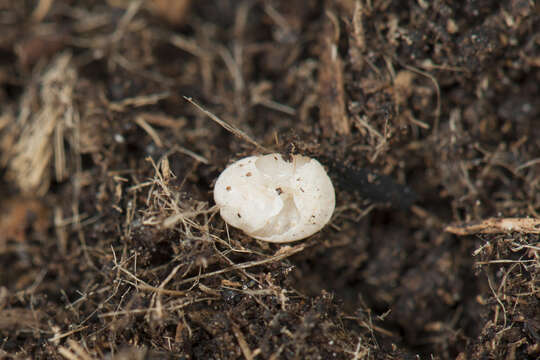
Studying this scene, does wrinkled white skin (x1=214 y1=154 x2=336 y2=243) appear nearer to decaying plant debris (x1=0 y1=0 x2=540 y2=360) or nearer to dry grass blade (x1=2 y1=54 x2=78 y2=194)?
decaying plant debris (x1=0 y1=0 x2=540 y2=360)

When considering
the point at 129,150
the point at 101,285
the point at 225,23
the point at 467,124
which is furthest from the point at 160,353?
the point at 225,23

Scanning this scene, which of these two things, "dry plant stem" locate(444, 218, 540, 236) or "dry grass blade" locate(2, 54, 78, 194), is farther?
"dry grass blade" locate(2, 54, 78, 194)

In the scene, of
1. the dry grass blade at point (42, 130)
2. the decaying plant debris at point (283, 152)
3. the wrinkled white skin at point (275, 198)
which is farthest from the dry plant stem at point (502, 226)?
the dry grass blade at point (42, 130)

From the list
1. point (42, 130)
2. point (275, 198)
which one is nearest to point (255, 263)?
point (275, 198)

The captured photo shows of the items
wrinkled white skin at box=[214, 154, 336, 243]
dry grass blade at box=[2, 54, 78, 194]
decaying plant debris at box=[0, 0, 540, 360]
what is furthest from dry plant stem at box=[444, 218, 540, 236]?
dry grass blade at box=[2, 54, 78, 194]

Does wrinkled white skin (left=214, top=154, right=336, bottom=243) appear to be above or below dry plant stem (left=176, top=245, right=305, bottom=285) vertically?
above

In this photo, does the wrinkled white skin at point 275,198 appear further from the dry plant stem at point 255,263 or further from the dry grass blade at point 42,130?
the dry grass blade at point 42,130

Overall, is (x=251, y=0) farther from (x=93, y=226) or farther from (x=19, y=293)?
(x=19, y=293)
